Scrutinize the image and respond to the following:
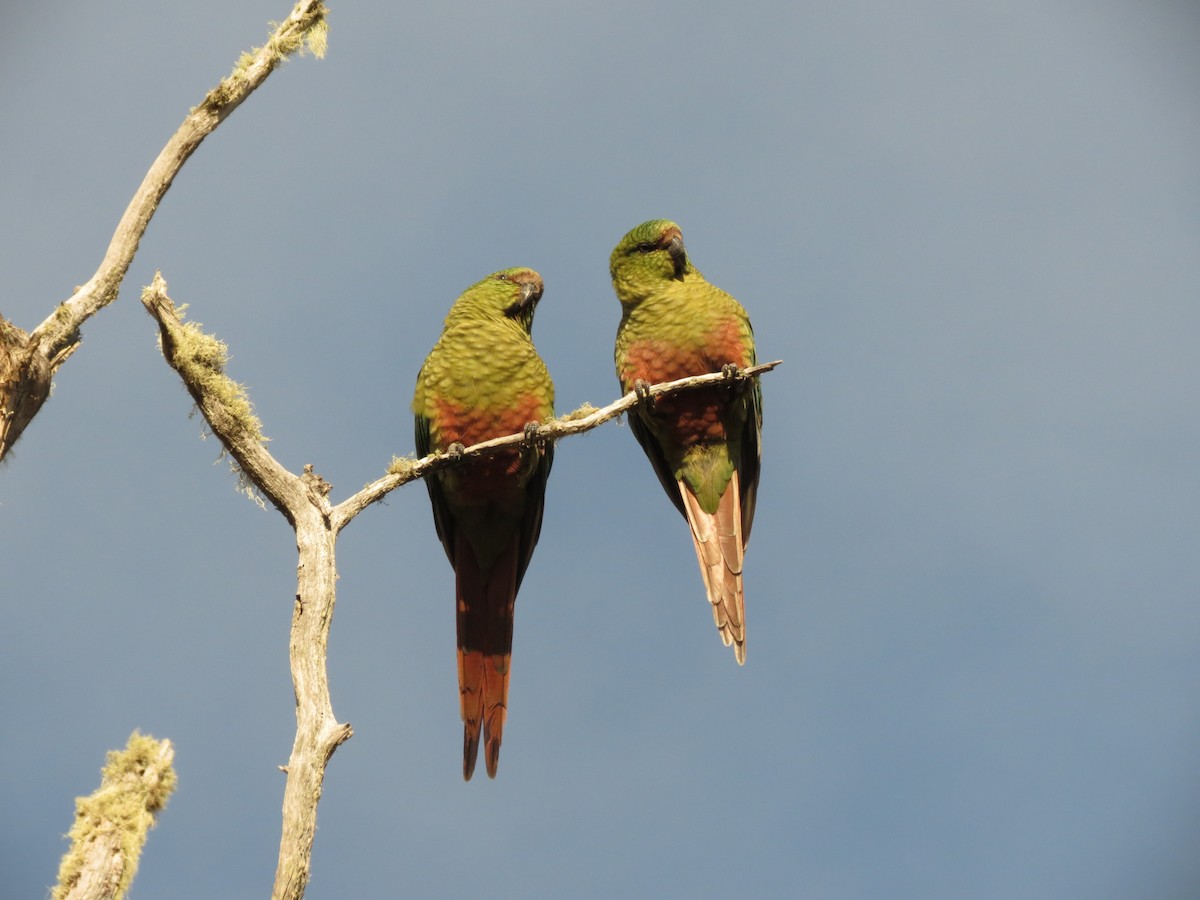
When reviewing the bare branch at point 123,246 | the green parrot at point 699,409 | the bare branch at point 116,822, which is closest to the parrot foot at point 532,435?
the green parrot at point 699,409

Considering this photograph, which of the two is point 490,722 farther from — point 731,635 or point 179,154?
point 179,154

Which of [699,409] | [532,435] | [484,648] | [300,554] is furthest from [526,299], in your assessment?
[300,554]

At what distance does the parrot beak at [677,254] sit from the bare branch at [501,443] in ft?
4.19

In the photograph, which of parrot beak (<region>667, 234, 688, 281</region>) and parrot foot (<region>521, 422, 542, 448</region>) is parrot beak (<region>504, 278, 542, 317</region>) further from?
parrot foot (<region>521, 422, 542, 448</region>)

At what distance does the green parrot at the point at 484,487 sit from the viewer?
258 inches

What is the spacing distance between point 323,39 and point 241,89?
659 millimetres

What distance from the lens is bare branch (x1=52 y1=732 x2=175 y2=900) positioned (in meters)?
3.89

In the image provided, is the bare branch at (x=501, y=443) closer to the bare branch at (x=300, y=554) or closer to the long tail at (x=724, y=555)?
the bare branch at (x=300, y=554)

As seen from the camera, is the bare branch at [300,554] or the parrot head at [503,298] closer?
the bare branch at [300,554]

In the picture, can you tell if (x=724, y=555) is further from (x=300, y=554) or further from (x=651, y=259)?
(x=300, y=554)

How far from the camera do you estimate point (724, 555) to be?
7102 mm

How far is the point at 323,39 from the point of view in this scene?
6047 mm

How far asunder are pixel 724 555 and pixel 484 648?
5.75ft

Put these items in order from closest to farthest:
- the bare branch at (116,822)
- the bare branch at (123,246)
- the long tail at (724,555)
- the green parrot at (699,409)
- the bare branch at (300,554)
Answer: the bare branch at (116,822)
the bare branch at (300,554)
the bare branch at (123,246)
the long tail at (724,555)
the green parrot at (699,409)
